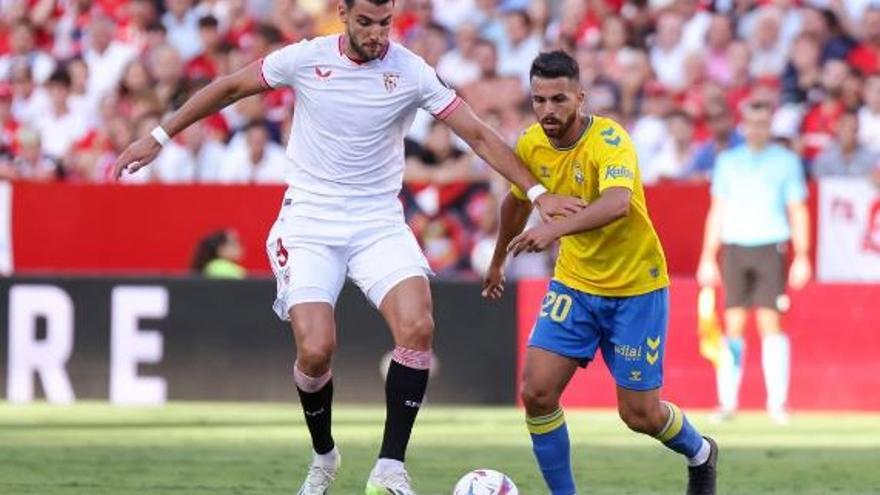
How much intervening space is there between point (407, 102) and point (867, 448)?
4938 mm

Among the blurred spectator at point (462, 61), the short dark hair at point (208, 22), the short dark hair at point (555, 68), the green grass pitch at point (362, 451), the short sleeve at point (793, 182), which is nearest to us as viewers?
the short dark hair at point (555, 68)

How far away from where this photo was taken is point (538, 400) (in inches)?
368

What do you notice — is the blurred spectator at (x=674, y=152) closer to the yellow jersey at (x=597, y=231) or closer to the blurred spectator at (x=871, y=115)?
the blurred spectator at (x=871, y=115)

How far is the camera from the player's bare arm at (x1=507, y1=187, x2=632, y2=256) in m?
8.86

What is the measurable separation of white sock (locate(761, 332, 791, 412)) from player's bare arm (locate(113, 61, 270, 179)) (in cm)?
682

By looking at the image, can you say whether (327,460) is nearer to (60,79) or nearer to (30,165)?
(30,165)

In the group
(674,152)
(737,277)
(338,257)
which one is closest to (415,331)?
(338,257)

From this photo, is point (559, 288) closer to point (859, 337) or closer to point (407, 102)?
point (407, 102)

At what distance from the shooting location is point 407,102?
384 inches

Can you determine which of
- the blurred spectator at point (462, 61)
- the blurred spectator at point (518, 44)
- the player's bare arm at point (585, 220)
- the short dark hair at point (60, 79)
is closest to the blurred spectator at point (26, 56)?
the short dark hair at point (60, 79)

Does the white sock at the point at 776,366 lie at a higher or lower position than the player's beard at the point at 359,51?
lower

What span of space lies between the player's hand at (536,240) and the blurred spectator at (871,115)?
9187 millimetres

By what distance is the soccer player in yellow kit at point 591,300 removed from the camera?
9344 millimetres

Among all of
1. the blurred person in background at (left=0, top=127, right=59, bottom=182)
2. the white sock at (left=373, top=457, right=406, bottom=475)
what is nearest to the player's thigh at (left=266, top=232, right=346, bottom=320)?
the white sock at (left=373, top=457, right=406, bottom=475)
